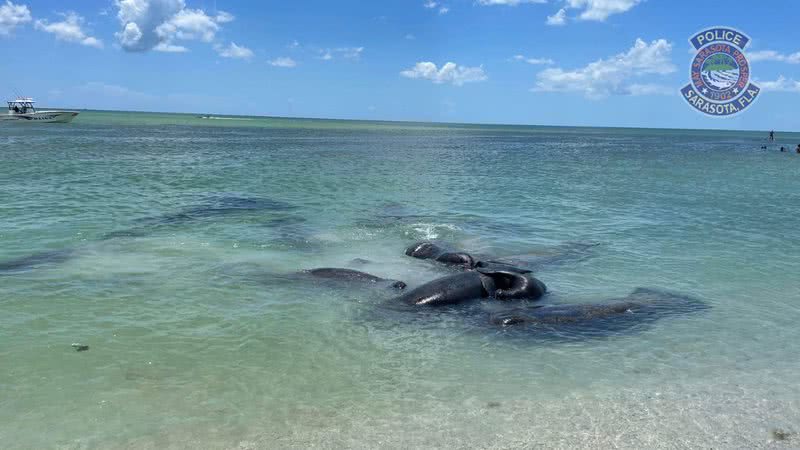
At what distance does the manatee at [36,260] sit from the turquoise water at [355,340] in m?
0.13

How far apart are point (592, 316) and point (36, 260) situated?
13.0 m

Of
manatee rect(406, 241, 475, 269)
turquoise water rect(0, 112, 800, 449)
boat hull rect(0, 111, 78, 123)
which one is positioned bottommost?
turquoise water rect(0, 112, 800, 449)

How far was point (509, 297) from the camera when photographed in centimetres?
1262

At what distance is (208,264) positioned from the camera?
15328 millimetres

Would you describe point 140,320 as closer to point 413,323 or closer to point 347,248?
point 413,323

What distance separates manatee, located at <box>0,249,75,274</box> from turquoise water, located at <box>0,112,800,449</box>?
13 cm

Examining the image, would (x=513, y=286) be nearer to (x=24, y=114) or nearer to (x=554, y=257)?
(x=554, y=257)

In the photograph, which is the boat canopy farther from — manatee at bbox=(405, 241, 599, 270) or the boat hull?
manatee at bbox=(405, 241, 599, 270)

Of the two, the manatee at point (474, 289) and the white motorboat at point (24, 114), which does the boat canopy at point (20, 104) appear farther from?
the manatee at point (474, 289)

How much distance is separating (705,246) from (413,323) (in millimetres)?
11947

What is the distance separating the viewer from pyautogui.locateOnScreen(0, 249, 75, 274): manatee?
1425 cm

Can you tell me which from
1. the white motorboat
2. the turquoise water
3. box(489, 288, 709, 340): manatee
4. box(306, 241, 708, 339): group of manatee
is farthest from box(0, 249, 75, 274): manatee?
the white motorboat

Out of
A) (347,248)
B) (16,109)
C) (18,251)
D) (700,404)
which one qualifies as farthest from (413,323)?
(16,109)

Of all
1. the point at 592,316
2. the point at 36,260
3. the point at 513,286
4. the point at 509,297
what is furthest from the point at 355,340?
the point at 36,260
